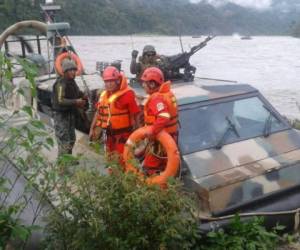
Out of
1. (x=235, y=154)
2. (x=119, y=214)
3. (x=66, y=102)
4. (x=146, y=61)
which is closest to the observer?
(x=119, y=214)

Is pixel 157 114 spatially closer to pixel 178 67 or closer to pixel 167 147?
pixel 167 147

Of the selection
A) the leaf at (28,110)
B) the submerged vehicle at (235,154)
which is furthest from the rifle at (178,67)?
the leaf at (28,110)

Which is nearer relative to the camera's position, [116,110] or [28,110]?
[28,110]

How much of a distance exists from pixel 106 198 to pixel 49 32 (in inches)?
264

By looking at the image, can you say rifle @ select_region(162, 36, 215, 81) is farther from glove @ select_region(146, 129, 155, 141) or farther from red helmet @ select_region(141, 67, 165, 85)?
glove @ select_region(146, 129, 155, 141)

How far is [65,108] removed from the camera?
5602mm

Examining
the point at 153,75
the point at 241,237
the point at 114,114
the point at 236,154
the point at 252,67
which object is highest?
the point at 153,75

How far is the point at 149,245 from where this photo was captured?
337cm

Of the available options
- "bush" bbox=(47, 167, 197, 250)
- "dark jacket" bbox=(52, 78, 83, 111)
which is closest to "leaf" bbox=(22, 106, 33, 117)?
"bush" bbox=(47, 167, 197, 250)

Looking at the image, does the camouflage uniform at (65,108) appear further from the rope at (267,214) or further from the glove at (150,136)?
the rope at (267,214)

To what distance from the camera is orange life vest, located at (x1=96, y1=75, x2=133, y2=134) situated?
5.04 meters

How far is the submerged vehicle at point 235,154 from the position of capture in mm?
4359

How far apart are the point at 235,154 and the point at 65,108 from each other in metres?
1.85

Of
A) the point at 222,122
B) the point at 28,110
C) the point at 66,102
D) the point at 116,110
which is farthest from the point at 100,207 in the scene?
the point at 66,102
